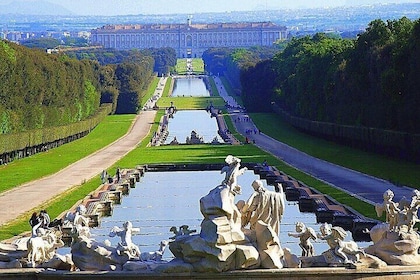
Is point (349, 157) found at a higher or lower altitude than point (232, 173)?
lower

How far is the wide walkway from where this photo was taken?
37900 mm

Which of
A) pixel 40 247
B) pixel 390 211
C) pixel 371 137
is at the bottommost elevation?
pixel 371 137

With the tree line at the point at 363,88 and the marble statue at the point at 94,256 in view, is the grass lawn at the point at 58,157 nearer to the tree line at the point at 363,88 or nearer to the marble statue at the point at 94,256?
the tree line at the point at 363,88

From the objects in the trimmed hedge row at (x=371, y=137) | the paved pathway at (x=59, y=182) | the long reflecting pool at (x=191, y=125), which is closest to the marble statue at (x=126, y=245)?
the paved pathway at (x=59, y=182)

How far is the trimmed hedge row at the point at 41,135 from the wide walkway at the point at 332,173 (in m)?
10.6

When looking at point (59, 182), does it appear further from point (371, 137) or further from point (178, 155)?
point (371, 137)

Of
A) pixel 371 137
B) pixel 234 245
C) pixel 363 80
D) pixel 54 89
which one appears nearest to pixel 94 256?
pixel 234 245

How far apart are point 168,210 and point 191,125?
52.4m

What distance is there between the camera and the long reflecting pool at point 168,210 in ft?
95.7

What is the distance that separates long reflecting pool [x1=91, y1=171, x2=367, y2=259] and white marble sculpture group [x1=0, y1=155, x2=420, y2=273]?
4.38 m

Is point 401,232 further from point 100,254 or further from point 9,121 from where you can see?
point 9,121

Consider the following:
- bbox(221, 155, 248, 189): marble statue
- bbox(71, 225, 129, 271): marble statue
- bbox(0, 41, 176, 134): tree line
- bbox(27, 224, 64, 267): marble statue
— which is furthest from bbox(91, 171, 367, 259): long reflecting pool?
bbox(0, 41, 176, 134): tree line

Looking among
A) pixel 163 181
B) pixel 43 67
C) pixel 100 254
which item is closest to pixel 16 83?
pixel 43 67

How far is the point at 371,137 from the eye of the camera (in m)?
57.3
